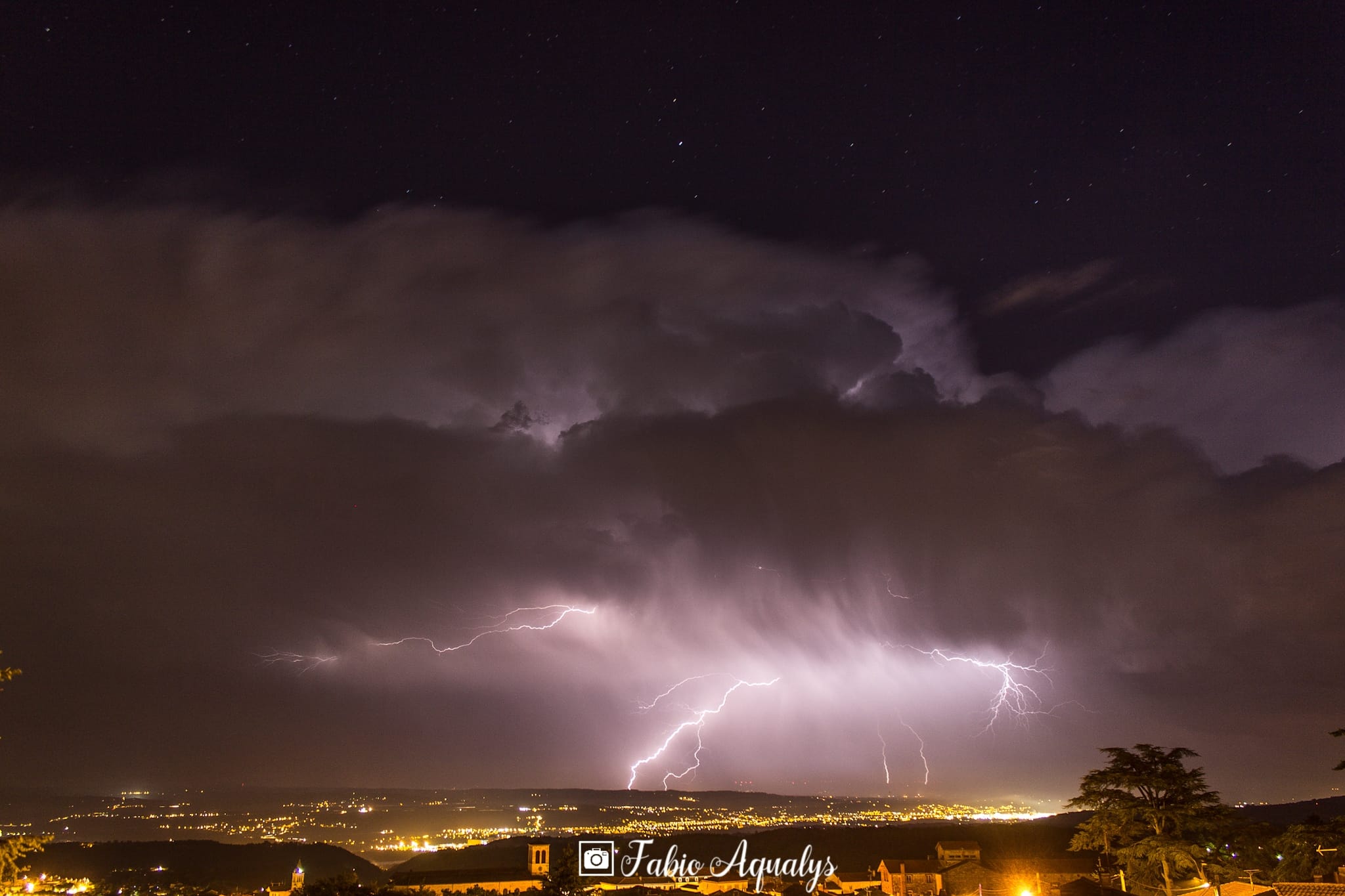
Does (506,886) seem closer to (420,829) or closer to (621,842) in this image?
(621,842)

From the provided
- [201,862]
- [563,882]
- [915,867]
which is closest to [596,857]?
[563,882]

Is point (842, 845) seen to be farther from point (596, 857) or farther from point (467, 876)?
point (596, 857)

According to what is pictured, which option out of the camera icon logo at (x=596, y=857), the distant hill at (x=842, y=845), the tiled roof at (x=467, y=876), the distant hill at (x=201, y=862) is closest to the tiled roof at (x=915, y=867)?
the distant hill at (x=842, y=845)

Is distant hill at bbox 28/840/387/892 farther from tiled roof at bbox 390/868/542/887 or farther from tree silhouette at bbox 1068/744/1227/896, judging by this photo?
tree silhouette at bbox 1068/744/1227/896

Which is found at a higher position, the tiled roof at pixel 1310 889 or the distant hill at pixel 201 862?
the tiled roof at pixel 1310 889

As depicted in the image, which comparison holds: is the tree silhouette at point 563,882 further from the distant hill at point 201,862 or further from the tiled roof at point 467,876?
the distant hill at point 201,862

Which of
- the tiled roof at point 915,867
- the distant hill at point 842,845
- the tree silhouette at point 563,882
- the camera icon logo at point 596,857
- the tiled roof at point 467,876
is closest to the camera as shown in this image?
the tree silhouette at point 563,882

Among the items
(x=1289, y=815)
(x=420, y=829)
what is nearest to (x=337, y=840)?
(x=420, y=829)
